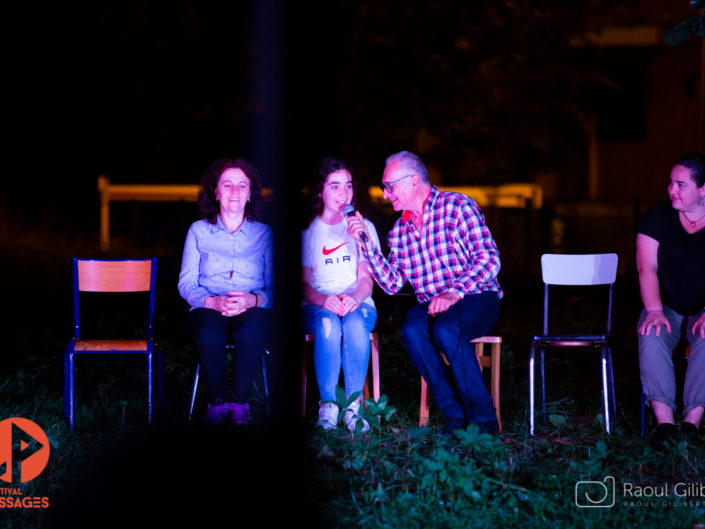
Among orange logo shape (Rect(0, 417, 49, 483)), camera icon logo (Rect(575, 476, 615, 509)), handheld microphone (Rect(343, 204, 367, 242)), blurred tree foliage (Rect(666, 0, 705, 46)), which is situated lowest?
camera icon logo (Rect(575, 476, 615, 509))

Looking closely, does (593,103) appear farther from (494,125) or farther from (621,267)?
(621,267)

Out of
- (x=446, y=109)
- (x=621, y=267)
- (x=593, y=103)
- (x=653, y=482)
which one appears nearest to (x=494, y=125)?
(x=446, y=109)

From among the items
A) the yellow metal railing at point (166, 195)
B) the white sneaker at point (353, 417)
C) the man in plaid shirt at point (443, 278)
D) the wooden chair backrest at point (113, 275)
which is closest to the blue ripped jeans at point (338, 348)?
the white sneaker at point (353, 417)

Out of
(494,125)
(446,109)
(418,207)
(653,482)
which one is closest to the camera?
(653,482)

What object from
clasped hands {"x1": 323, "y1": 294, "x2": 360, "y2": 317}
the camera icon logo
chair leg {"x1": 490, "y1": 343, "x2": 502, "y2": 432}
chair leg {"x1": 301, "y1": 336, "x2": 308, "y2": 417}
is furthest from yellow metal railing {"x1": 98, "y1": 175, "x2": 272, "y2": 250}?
the camera icon logo

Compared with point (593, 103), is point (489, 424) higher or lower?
lower

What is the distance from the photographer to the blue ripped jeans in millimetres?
4645

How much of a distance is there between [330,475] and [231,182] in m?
1.77

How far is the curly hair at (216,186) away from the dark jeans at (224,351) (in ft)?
2.00

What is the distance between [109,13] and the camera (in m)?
10.0

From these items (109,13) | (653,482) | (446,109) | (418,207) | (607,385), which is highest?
(109,13)

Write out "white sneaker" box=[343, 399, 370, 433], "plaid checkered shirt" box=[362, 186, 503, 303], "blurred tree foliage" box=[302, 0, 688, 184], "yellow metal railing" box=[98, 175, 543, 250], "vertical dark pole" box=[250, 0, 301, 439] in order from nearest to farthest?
"vertical dark pole" box=[250, 0, 301, 439] → "white sneaker" box=[343, 399, 370, 433] → "plaid checkered shirt" box=[362, 186, 503, 303] → "blurred tree foliage" box=[302, 0, 688, 184] → "yellow metal railing" box=[98, 175, 543, 250]

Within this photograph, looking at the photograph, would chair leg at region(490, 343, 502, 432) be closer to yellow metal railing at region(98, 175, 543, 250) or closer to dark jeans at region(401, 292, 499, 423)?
dark jeans at region(401, 292, 499, 423)

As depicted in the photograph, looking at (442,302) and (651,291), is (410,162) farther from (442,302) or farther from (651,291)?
(651,291)
